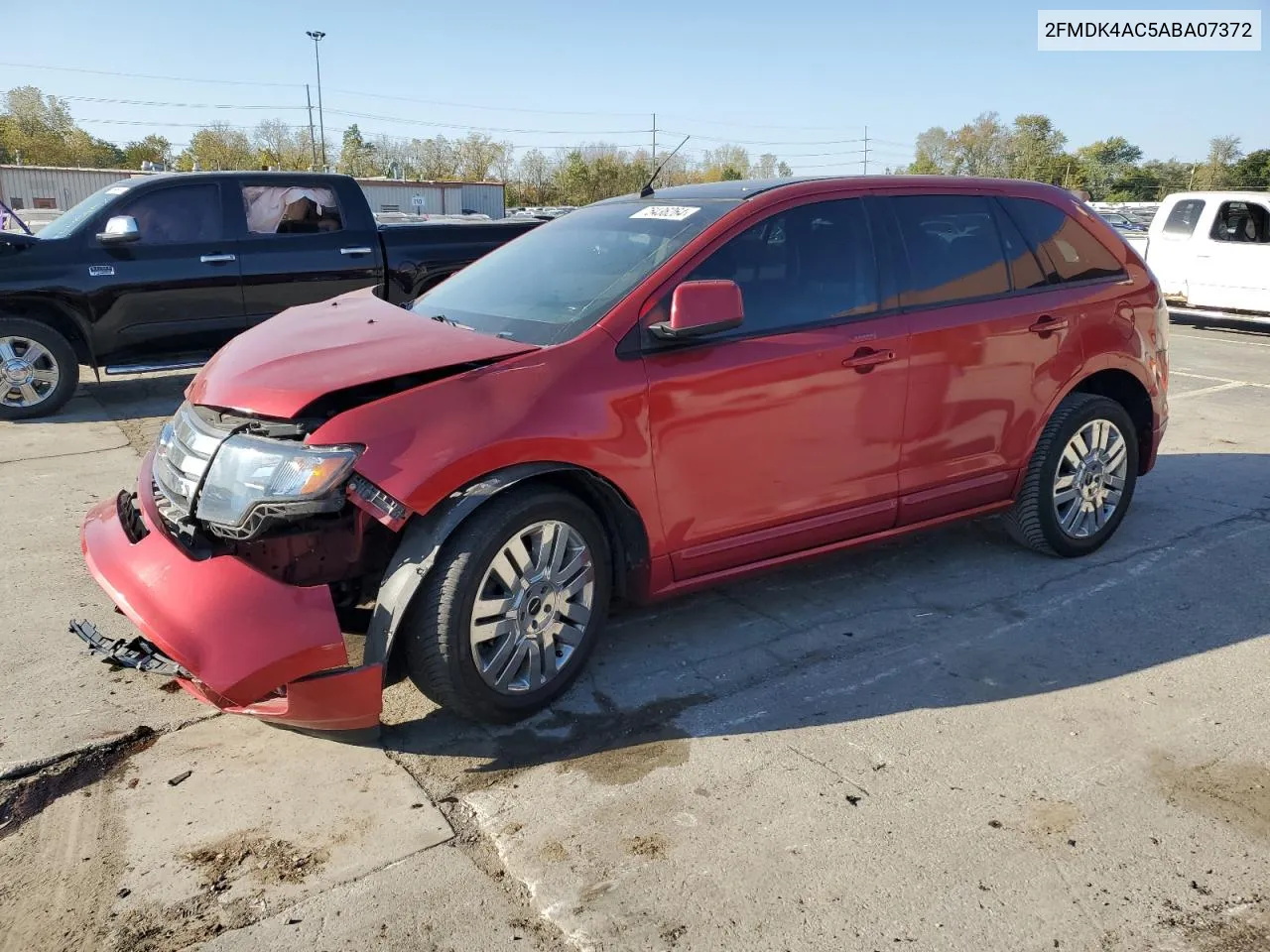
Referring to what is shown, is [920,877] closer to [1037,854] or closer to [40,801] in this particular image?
[1037,854]

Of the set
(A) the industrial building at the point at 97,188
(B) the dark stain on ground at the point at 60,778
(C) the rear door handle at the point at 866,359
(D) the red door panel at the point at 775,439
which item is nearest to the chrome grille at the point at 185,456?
(B) the dark stain on ground at the point at 60,778

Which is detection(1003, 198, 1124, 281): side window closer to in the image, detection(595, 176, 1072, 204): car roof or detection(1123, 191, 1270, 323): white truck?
detection(595, 176, 1072, 204): car roof

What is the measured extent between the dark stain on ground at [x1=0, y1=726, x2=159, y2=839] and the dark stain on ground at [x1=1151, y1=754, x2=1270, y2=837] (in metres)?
3.30

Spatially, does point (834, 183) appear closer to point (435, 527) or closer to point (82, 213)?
point (435, 527)

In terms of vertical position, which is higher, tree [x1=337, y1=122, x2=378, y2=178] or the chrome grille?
tree [x1=337, y1=122, x2=378, y2=178]

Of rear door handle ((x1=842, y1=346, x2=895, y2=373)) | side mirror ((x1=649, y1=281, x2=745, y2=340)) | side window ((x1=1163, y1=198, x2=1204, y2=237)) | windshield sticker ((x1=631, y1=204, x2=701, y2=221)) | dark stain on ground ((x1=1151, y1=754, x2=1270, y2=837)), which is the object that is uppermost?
side window ((x1=1163, y1=198, x2=1204, y2=237))

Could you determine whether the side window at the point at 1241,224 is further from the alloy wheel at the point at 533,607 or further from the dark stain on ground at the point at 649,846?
the dark stain on ground at the point at 649,846

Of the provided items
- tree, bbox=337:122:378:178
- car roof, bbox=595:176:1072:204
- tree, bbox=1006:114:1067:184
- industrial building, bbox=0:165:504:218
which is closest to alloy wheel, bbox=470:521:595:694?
car roof, bbox=595:176:1072:204

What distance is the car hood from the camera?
10.00ft

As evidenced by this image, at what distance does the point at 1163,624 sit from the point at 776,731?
2.01 meters

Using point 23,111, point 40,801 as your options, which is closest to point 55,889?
point 40,801

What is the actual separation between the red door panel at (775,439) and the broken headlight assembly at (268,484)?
1114mm

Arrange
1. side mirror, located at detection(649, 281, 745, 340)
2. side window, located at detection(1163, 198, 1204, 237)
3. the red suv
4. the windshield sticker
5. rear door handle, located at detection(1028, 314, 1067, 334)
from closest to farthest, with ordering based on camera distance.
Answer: the red suv
side mirror, located at detection(649, 281, 745, 340)
the windshield sticker
rear door handle, located at detection(1028, 314, 1067, 334)
side window, located at detection(1163, 198, 1204, 237)

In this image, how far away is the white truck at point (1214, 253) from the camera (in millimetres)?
13039
